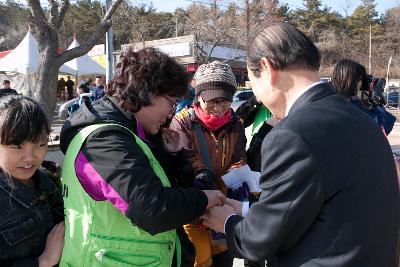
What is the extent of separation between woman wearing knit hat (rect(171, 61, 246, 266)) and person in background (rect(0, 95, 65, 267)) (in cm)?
88

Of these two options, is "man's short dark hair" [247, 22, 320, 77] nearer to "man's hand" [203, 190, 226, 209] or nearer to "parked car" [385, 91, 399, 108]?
"man's hand" [203, 190, 226, 209]

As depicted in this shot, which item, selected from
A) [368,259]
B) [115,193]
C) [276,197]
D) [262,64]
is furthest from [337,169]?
[115,193]

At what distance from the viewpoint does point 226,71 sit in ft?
8.57

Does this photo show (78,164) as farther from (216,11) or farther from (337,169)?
(216,11)

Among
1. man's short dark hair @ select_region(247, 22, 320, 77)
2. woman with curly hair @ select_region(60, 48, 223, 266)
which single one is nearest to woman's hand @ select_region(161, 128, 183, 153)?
woman with curly hair @ select_region(60, 48, 223, 266)

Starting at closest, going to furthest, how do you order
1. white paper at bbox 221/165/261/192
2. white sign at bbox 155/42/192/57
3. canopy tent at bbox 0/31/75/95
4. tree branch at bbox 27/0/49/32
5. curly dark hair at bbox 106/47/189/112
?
1. curly dark hair at bbox 106/47/189/112
2. white paper at bbox 221/165/261/192
3. tree branch at bbox 27/0/49/32
4. canopy tent at bbox 0/31/75/95
5. white sign at bbox 155/42/192/57

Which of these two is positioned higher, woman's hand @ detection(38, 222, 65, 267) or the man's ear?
the man's ear

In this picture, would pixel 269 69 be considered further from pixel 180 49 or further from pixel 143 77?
pixel 180 49

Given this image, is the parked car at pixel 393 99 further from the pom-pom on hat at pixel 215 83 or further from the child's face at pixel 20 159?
the child's face at pixel 20 159

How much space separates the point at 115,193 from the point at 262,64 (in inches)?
26.7

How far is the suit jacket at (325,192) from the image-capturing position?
4.21 ft

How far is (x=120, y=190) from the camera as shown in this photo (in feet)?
4.92

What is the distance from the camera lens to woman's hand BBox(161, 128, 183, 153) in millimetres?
2108

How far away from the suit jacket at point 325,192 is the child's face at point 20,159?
0.89 meters
